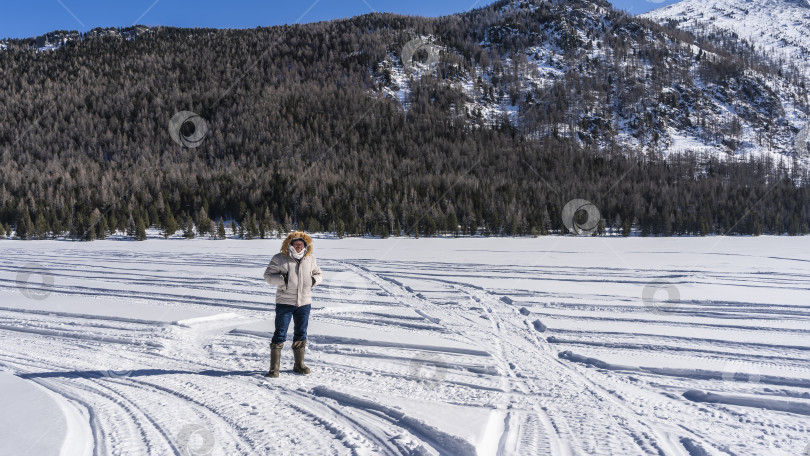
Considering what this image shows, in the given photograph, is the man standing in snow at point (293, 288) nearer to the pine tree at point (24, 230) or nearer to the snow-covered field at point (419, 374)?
the snow-covered field at point (419, 374)

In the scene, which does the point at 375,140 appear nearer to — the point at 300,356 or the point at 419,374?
the point at 300,356

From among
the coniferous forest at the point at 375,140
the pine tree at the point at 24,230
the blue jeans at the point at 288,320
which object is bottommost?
the pine tree at the point at 24,230

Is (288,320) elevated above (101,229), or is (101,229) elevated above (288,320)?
(288,320)

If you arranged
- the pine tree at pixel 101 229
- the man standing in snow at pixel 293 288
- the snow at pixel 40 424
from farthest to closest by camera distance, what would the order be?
1. the pine tree at pixel 101 229
2. the man standing in snow at pixel 293 288
3. the snow at pixel 40 424

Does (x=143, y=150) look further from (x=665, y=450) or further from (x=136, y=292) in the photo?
(x=665, y=450)

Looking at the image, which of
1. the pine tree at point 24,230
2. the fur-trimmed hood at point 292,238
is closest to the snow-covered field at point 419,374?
the fur-trimmed hood at point 292,238

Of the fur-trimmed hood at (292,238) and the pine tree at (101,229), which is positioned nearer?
the fur-trimmed hood at (292,238)

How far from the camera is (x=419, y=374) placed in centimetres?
488

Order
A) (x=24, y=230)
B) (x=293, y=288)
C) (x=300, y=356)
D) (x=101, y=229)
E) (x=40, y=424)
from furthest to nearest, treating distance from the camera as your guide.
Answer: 1. (x=24, y=230)
2. (x=101, y=229)
3. (x=300, y=356)
4. (x=293, y=288)
5. (x=40, y=424)

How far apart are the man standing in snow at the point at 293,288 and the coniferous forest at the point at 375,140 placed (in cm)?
4492

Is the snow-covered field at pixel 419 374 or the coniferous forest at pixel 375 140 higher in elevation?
the coniferous forest at pixel 375 140

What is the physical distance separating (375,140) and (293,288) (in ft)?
373

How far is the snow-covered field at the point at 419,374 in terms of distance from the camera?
3406mm

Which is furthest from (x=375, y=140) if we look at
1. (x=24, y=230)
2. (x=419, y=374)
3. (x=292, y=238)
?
(x=419, y=374)
